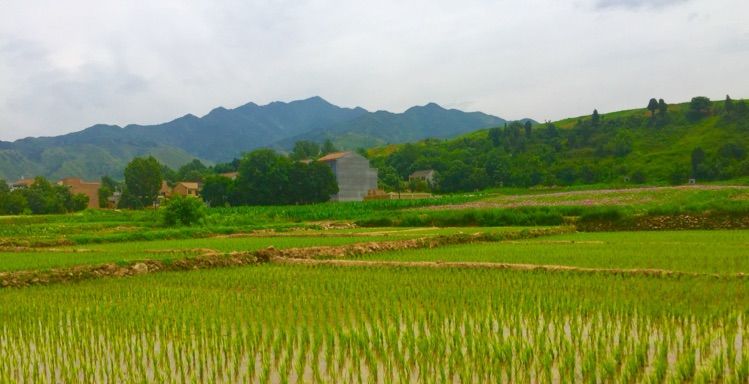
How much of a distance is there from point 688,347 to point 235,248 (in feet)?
53.8

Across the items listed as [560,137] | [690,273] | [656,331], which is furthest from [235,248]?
[560,137]

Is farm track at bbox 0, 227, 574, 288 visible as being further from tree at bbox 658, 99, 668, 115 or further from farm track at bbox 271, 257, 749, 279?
tree at bbox 658, 99, 668, 115

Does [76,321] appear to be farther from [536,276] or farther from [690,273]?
[690,273]

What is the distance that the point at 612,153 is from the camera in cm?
9469

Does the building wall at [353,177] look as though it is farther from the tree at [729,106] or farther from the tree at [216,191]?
the tree at [729,106]

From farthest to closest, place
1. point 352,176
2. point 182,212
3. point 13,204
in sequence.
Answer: point 352,176, point 13,204, point 182,212

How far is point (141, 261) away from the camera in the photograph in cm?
1700

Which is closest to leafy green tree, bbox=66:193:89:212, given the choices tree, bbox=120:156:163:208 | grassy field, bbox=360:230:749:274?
tree, bbox=120:156:163:208

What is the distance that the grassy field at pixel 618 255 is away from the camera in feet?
47.8

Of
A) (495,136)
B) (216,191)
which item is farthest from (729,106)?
(216,191)

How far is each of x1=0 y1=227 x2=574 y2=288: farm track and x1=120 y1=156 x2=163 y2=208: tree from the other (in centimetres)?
7319

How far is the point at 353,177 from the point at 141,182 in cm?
3006

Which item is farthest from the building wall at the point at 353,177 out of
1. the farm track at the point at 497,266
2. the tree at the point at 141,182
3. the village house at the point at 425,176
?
the farm track at the point at 497,266

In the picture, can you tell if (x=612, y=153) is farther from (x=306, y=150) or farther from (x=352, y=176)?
(x=306, y=150)
